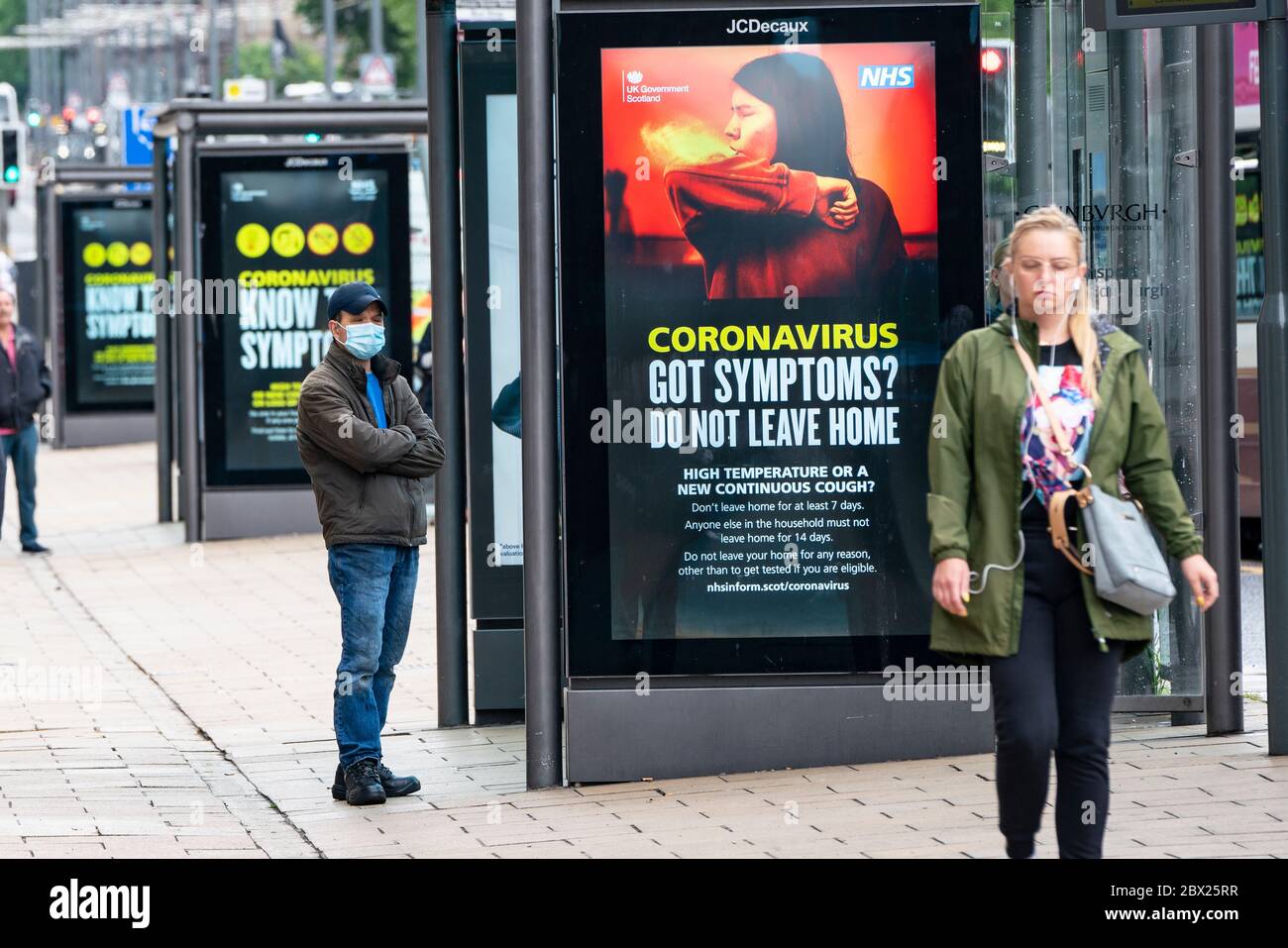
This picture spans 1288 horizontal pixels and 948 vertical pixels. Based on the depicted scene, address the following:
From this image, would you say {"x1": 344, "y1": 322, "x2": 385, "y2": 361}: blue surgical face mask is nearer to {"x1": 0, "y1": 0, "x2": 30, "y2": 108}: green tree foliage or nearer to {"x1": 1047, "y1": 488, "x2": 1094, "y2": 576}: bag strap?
{"x1": 1047, "y1": 488, "x2": 1094, "y2": 576}: bag strap

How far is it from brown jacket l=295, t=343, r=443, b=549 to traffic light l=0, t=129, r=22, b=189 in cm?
1649

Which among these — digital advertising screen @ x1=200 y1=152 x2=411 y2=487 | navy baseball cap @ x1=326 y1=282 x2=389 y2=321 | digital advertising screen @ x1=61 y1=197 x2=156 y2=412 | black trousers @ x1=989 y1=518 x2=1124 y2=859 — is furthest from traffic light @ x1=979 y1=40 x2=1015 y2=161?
digital advertising screen @ x1=61 y1=197 x2=156 y2=412

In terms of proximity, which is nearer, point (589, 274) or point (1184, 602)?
point (589, 274)

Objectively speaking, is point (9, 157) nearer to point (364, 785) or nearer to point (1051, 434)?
point (364, 785)

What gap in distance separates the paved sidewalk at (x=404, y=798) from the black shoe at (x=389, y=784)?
2.9 inches

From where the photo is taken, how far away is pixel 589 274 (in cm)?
694

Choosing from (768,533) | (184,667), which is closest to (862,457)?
(768,533)

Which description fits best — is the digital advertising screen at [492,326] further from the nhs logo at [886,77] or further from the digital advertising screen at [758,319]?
the nhs logo at [886,77]

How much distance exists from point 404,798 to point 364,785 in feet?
0.60

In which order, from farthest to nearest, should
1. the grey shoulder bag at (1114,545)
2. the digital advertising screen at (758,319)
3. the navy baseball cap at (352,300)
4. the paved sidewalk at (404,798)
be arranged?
the navy baseball cap at (352,300) < the digital advertising screen at (758,319) < the paved sidewalk at (404,798) < the grey shoulder bag at (1114,545)

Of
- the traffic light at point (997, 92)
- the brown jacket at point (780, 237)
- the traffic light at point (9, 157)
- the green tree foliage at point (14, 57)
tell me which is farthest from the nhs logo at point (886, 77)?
the green tree foliage at point (14, 57)

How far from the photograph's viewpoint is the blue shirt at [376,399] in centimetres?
710
